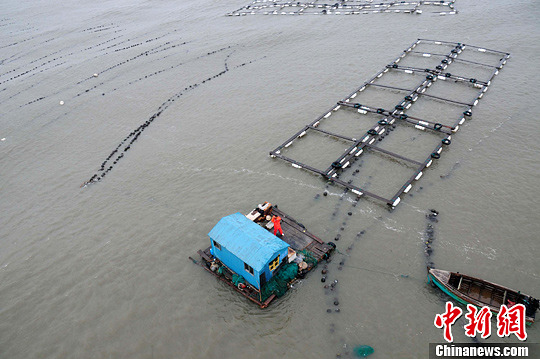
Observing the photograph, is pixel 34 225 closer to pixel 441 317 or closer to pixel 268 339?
pixel 268 339

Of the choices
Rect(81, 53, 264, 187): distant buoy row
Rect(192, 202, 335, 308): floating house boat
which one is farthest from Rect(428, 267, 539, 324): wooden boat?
Rect(81, 53, 264, 187): distant buoy row

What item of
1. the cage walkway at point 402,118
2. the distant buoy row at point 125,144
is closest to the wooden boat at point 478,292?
the cage walkway at point 402,118

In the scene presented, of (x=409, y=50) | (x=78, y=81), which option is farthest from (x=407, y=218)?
(x=78, y=81)

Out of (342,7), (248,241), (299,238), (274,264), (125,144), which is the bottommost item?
(299,238)

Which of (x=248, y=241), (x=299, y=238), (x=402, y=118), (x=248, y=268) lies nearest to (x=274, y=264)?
(x=248, y=268)

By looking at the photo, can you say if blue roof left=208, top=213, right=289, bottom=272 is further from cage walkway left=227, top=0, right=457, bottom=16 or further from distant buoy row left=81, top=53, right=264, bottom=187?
cage walkway left=227, top=0, right=457, bottom=16

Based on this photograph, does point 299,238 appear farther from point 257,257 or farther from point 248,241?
point 257,257

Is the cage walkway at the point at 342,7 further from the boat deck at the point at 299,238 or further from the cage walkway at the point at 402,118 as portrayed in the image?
the boat deck at the point at 299,238
